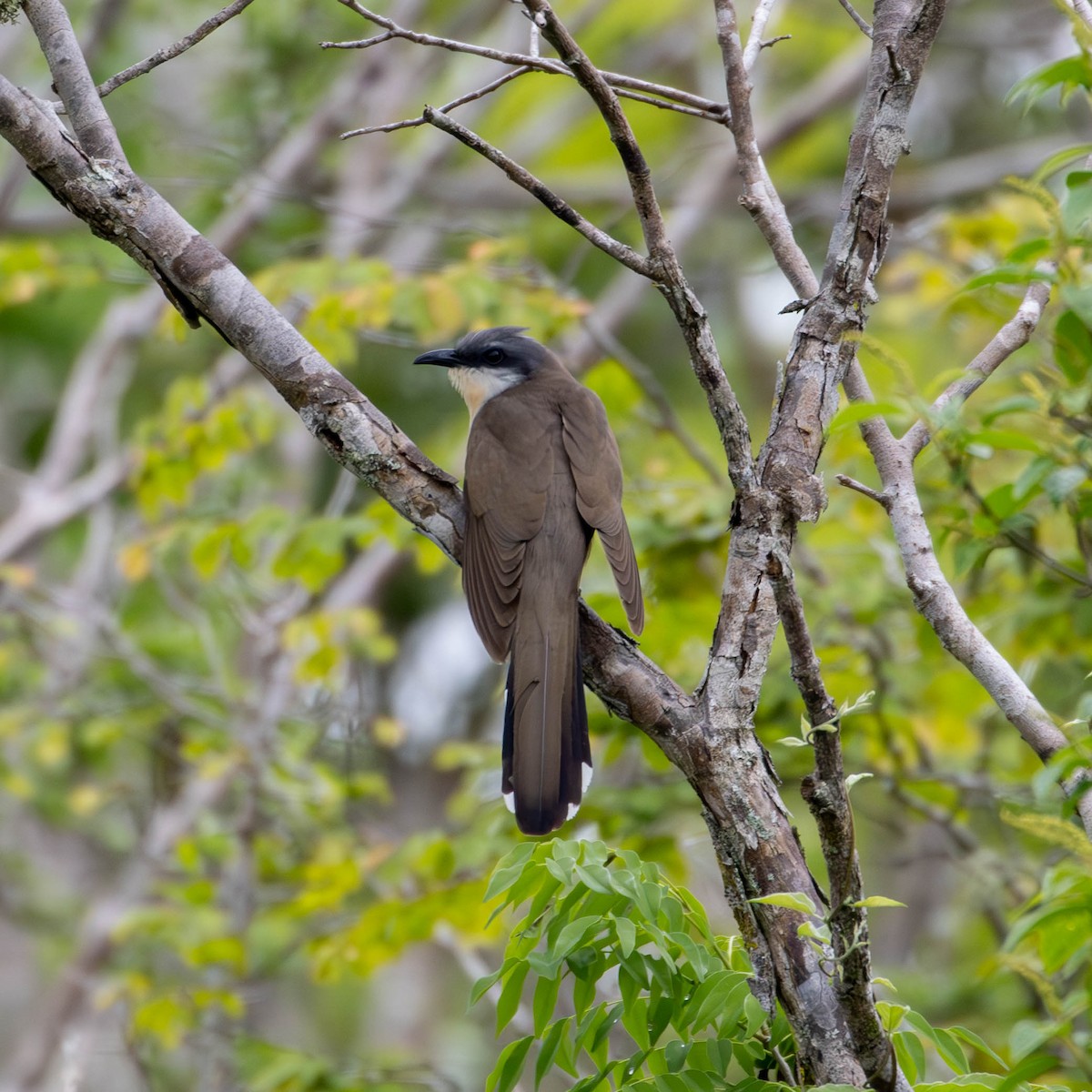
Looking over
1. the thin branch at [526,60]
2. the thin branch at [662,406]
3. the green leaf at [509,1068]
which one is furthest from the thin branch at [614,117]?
the thin branch at [662,406]

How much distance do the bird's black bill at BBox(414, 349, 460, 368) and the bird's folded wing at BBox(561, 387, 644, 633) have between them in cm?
61

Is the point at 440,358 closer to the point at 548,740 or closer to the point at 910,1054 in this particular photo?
the point at 548,740

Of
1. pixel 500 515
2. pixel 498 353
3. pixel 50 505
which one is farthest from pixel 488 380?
pixel 50 505

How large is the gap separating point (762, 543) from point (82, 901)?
8.18 meters

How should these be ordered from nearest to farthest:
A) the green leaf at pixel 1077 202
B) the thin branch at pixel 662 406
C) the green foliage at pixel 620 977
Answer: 1. the green leaf at pixel 1077 202
2. the green foliage at pixel 620 977
3. the thin branch at pixel 662 406

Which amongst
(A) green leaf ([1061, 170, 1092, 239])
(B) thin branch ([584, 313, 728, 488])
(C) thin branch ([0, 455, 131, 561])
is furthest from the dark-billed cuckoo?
(C) thin branch ([0, 455, 131, 561])

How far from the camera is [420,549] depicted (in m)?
4.95

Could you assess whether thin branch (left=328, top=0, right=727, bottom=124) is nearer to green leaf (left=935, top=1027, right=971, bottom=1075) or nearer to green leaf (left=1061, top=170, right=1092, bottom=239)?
green leaf (left=1061, top=170, right=1092, bottom=239)

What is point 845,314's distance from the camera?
8.29 ft

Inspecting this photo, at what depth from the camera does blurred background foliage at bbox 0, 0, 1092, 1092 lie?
14.3 feet

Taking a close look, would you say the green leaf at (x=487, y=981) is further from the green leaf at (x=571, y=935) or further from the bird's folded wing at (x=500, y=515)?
the bird's folded wing at (x=500, y=515)

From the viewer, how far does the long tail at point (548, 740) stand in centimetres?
315

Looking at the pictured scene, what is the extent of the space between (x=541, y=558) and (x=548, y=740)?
0.63 meters

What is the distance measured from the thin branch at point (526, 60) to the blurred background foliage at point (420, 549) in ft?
2.24
